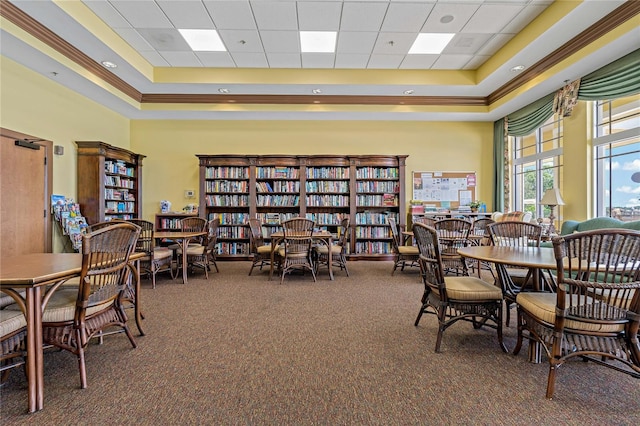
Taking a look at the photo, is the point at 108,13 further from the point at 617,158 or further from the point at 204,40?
the point at 617,158

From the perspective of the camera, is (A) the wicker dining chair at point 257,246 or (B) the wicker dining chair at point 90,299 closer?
(B) the wicker dining chair at point 90,299

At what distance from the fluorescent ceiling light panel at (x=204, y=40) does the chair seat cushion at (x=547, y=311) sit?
5.09m

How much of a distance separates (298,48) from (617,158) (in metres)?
5.18

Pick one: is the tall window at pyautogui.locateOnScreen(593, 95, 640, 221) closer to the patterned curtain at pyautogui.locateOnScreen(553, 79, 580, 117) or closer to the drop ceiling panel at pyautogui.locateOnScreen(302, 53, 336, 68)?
the patterned curtain at pyautogui.locateOnScreen(553, 79, 580, 117)

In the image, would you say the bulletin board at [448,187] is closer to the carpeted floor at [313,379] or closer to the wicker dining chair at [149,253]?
the carpeted floor at [313,379]

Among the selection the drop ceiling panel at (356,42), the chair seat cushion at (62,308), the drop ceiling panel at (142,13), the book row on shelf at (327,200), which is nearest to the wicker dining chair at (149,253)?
the chair seat cushion at (62,308)

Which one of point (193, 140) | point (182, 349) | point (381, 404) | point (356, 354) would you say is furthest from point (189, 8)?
point (381, 404)

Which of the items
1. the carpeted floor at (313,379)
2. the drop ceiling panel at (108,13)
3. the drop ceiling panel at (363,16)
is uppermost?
the drop ceiling panel at (363,16)

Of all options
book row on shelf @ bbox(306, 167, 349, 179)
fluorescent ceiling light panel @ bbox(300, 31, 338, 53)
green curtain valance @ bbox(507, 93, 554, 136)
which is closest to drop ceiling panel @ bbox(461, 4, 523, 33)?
green curtain valance @ bbox(507, 93, 554, 136)

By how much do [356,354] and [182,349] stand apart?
1.40 metres

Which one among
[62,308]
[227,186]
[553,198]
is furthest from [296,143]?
[62,308]

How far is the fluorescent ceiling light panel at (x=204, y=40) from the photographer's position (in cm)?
436

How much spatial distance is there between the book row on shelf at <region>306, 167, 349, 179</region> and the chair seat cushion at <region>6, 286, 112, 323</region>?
187 inches

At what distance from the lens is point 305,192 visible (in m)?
6.32
